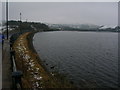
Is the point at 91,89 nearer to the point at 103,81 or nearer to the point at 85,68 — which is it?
the point at 103,81

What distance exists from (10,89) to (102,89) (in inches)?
334

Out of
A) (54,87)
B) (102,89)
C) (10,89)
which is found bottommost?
(102,89)

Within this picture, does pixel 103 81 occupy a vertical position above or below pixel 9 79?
below

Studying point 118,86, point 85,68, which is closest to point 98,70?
point 85,68

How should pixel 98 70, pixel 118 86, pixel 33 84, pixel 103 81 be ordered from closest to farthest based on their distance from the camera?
pixel 33 84, pixel 118 86, pixel 103 81, pixel 98 70

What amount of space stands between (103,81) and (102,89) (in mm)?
2052

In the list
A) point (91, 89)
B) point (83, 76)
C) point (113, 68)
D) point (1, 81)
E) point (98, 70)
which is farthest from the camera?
point (113, 68)

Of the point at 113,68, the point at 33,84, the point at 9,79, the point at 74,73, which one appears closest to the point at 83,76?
the point at 74,73

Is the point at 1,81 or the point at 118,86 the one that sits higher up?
the point at 1,81

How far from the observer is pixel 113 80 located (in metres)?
17.0

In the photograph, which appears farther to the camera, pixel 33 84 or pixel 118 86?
pixel 118 86

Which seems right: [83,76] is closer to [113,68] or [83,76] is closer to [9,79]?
[113,68]

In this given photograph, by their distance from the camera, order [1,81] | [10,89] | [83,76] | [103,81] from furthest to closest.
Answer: [83,76] → [103,81] → [1,81] → [10,89]

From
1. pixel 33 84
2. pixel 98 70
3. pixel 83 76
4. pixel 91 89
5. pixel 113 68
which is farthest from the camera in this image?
pixel 113 68
